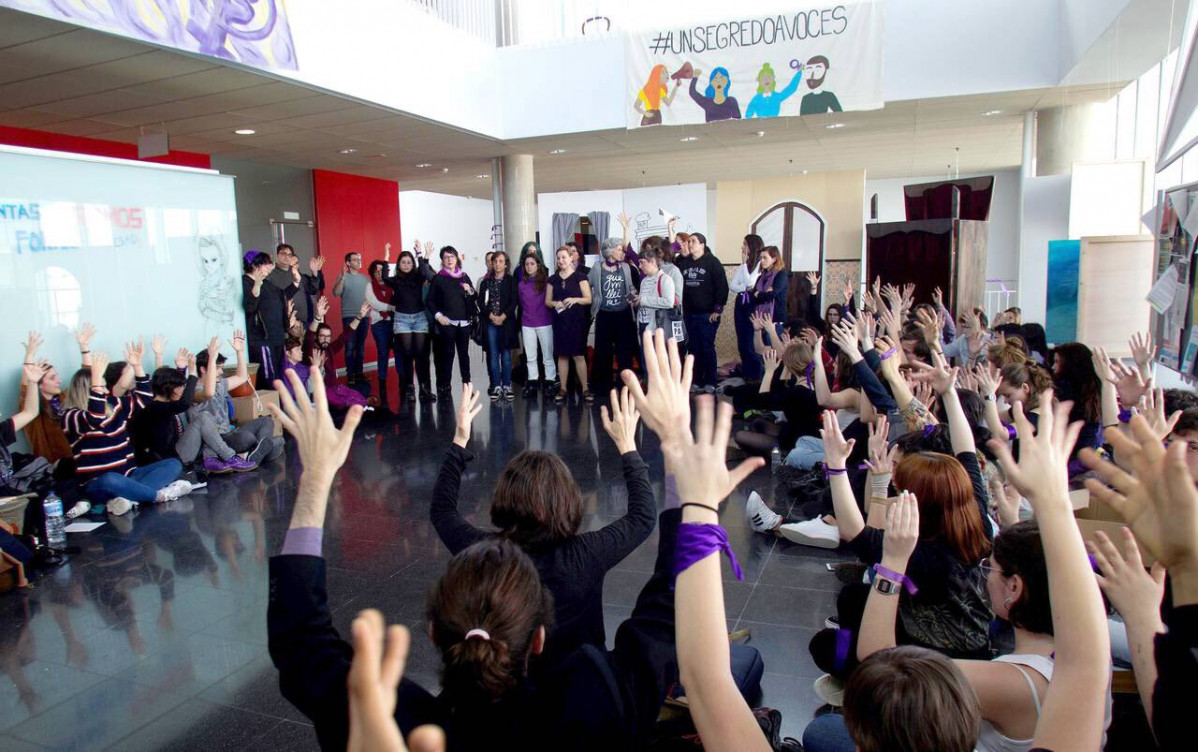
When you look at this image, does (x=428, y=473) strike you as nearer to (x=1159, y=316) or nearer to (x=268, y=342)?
(x=268, y=342)

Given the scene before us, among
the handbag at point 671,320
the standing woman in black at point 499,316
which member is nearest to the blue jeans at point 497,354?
the standing woman in black at point 499,316

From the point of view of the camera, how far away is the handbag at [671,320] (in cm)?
821

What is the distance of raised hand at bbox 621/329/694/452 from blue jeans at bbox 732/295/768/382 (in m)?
7.29

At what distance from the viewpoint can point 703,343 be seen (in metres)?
8.48

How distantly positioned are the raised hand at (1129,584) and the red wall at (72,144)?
7937 millimetres

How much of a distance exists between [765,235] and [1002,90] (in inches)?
137

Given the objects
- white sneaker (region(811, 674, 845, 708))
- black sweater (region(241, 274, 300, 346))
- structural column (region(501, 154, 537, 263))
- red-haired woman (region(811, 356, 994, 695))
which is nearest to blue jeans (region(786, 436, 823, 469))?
white sneaker (region(811, 674, 845, 708))

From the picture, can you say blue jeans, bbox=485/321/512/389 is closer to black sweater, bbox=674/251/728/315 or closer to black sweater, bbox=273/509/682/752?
black sweater, bbox=674/251/728/315

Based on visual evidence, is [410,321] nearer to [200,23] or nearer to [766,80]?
[200,23]

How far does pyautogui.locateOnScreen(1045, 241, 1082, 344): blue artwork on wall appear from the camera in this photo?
22.0ft

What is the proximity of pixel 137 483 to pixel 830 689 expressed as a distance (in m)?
4.33

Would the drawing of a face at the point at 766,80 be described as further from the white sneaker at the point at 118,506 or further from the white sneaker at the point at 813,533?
the white sneaker at the point at 118,506

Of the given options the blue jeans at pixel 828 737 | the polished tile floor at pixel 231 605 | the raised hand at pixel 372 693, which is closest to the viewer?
the raised hand at pixel 372 693

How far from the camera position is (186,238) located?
6480 mm
